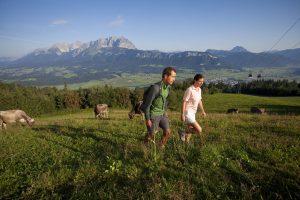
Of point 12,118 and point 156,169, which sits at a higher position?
point 156,169

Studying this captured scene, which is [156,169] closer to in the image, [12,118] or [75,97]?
[12,118]

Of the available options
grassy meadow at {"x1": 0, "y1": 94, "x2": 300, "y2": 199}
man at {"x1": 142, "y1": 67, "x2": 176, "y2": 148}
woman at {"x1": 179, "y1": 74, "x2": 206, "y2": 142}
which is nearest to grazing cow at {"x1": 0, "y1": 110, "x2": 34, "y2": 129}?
grassy meadow at {"x1": 0, "y1": 94, "x2": 300, "y2": 199}

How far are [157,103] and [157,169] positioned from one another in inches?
85.6

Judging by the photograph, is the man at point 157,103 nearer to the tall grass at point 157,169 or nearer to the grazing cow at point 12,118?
the tall grass at point 157,169

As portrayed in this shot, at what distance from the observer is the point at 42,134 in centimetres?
1284

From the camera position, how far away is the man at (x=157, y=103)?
8133mm

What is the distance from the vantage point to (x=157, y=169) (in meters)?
7.02

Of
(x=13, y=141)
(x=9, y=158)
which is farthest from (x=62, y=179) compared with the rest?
(x=13, y=141)

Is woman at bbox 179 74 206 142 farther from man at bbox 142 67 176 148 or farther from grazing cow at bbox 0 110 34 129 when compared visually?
grazing cow at bbox 0 110 34 129

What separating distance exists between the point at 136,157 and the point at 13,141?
21.7 feet

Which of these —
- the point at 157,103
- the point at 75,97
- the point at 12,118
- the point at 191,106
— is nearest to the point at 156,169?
the point at 157,103

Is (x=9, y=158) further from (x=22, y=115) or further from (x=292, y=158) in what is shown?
(x=22, y=115)

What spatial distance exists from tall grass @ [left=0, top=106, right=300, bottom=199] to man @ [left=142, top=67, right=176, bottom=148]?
70 centimetres

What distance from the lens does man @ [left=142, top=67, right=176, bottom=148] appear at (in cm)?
Answer: 813
